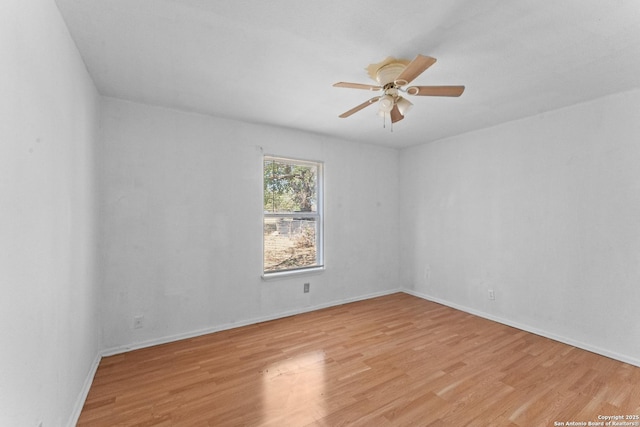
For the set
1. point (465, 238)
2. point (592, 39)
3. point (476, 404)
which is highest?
point (592, 39)

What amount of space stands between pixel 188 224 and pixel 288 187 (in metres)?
1.33

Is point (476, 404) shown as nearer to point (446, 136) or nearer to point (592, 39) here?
point (592, 39)

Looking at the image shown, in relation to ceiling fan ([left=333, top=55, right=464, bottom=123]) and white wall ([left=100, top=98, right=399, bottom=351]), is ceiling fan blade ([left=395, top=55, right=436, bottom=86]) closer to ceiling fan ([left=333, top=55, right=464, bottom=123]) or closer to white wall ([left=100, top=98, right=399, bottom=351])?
ceiling fan ([left=333, top=55, right=464, bottom=123])

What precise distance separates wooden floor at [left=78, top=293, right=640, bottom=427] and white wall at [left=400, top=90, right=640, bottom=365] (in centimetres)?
38

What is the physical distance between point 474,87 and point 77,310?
3485 mm

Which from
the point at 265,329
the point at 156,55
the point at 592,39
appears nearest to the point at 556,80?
the point at 592,39

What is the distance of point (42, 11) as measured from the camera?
133 centimetres

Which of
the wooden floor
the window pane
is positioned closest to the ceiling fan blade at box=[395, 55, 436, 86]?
the wooden floor

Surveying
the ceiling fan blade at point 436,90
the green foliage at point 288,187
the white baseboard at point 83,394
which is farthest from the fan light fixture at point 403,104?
the white baseboard at point 83,394

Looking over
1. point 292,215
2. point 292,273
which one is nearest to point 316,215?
point 292,215

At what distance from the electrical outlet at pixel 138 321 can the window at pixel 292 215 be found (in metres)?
1.37

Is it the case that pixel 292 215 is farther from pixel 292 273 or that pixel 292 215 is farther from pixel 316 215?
pixel 292 273

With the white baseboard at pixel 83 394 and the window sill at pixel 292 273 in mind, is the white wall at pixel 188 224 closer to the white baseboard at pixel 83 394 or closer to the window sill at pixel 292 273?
the window sill at pixel 292 273

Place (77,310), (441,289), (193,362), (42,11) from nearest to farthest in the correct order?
(42,11)
(77,310)
(193,362)
(441,289)
